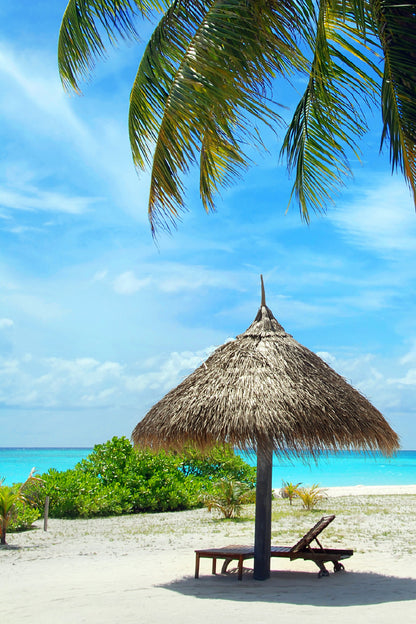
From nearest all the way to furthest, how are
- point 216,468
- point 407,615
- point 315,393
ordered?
point 407,615, point 315,393, point 216,468

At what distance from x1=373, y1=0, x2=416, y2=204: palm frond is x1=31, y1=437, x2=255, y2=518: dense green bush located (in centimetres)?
823

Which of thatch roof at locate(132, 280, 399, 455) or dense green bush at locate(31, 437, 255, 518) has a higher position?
thatch roof at locate(132, 280, 399, 455)

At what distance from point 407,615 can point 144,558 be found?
409cm

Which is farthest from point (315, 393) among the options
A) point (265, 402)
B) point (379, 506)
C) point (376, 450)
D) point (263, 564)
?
point (379, 506)

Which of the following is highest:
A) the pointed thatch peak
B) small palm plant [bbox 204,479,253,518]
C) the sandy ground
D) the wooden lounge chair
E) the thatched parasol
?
the pointed thatch peak

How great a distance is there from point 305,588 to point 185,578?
1391 millimetres

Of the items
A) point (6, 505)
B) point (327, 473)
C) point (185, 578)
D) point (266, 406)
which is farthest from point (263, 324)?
point (327, 473)

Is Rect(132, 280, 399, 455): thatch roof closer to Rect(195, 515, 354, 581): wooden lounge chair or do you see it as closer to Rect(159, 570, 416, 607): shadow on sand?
Rect(195, 515, 354, 581): wooden lounge chair

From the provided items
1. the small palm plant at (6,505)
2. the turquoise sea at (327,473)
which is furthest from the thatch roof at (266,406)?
the turquoise sea at (327,473)

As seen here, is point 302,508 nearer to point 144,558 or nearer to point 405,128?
point 144,558

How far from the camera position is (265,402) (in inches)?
233

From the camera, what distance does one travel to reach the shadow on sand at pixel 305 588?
5.54 metres

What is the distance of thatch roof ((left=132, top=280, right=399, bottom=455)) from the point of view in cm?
588

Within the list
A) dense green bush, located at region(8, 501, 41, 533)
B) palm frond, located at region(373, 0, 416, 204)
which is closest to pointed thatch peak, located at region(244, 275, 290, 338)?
palm frond, located at region(373, 0, 416, 204)
